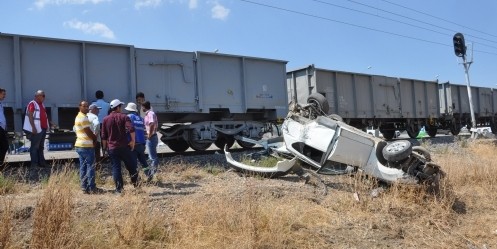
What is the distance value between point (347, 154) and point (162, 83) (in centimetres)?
615

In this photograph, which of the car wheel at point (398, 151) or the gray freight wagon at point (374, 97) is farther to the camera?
the gray freight wagon at point (374, 97)

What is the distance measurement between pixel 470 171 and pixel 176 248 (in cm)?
641

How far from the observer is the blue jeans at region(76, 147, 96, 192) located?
5480 mm

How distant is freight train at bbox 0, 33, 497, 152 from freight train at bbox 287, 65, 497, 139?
Answer: 0.06 meters

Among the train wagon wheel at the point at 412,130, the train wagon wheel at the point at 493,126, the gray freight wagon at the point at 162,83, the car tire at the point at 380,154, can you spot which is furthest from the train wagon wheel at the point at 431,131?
the car tire at the point at 380,154

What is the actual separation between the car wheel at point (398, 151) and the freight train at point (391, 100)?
634 centimetres

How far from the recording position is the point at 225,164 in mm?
8625

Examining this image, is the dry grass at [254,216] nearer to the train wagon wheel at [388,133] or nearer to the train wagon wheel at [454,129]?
the train wagon wheel at [388,133]

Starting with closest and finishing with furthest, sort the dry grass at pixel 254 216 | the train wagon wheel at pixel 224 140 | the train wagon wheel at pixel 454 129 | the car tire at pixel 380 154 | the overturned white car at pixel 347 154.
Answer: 1. the dry grass at pixel 254 216
2. the overturned white car at pixel 347 154
3. the car tire at pixel 380 154
4. the train wagon wheel at pixel 224 140
5. the train wagon wheel at pixel 454 129

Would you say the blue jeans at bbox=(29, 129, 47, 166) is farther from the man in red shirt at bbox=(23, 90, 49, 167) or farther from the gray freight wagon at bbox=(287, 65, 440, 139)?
the gray freight wagon at bbox=(287, 65, 440, 139)

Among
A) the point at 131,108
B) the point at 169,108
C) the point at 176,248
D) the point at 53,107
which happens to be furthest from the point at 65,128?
the point at 176,248

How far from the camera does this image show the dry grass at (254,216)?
3.49m

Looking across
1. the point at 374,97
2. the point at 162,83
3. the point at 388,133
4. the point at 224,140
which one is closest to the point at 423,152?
the point at 162,83

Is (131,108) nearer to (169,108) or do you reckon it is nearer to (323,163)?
(323,163)
